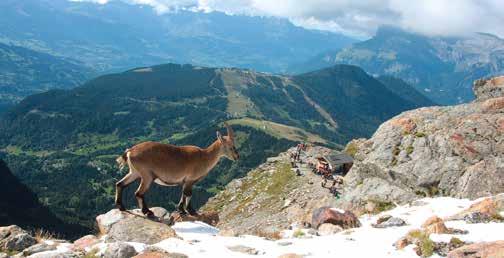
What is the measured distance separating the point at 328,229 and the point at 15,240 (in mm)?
10213

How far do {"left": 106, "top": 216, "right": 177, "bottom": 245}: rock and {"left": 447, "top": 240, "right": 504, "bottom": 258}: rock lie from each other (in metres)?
8.18

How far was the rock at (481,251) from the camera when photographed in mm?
10305

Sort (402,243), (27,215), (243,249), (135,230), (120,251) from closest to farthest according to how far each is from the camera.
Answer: (120,251)
(402,243)
(243,249)
(135,230)
(27,215)

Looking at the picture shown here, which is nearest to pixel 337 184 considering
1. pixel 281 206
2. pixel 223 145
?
pixel 281 206

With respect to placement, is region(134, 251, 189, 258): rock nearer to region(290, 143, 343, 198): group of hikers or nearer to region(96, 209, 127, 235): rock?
region(96, 209, 127, 235): rock

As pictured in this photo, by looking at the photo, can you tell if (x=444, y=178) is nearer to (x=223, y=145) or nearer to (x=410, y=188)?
(x=410, y=188)

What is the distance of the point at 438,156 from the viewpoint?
2497 centimetres

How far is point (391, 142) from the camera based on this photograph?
28.8m

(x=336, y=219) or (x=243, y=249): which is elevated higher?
(x=243, y=249)

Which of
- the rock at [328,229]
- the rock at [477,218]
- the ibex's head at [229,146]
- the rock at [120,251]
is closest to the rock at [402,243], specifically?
the rock at [477,218]

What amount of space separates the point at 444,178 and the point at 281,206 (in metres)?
22.0

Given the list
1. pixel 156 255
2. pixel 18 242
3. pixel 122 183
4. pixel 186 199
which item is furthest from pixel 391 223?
pixel 18 242

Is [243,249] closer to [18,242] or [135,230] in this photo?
[135,230]

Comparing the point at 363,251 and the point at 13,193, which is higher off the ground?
the point at 363,251
